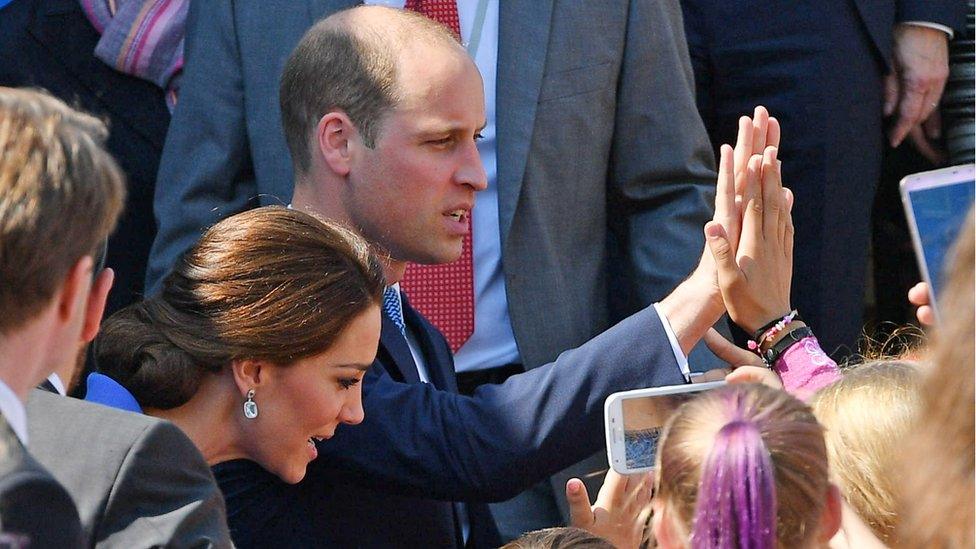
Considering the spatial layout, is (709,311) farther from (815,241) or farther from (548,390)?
(815,241)

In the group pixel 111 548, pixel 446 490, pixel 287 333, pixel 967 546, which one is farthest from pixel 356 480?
pixel 967 546

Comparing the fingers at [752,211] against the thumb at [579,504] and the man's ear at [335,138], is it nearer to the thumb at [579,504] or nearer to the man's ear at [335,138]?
the thumb at [579,504]

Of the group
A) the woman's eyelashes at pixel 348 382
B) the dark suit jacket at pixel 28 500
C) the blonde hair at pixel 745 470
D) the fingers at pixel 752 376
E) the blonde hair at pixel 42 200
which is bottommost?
the woman's eyelashes at pixel 348 382

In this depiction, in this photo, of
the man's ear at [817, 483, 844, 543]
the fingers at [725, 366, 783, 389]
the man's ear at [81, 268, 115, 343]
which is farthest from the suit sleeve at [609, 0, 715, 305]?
the man's ear at [81, 268, 115, 343]

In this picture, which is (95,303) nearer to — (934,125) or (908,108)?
(908,108)

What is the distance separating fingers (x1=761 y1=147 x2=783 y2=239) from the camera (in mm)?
2457

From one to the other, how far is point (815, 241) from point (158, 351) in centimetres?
188

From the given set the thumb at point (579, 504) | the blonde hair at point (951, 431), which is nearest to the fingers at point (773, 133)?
the thumb at point (579, 504)

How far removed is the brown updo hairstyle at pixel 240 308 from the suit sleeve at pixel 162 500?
0.58 m

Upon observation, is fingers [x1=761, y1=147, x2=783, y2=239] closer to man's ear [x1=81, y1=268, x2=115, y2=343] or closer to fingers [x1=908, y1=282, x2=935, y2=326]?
fingers [x1=908, y1=282, x2=935, y2=326]

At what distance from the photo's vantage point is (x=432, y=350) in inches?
116

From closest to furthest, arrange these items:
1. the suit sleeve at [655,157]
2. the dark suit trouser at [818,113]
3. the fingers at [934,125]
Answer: the suit sleeve at [655,157], the dark suit trouser at [818,113], the fingers at [934,125]

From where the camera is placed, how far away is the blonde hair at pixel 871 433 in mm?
2053

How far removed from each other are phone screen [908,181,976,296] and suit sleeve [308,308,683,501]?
0.73m
